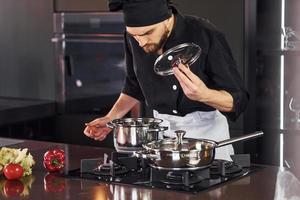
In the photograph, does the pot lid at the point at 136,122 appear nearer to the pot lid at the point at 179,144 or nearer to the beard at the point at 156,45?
the pot lid at the point at 179,144

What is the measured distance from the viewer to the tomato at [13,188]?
1922 millimetres

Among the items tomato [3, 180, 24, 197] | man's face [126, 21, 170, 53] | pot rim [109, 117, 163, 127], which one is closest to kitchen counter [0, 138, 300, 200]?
tomato [3, 180, 24, 197]

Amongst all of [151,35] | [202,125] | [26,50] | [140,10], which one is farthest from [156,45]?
[26,50]

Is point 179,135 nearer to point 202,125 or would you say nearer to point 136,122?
point 136,122

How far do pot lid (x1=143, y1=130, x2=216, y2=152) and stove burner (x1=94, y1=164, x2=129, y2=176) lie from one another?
149mm

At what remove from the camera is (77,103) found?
4145mm

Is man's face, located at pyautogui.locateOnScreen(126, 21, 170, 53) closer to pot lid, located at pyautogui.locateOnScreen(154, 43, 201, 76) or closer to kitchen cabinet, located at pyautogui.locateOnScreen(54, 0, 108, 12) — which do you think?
pot lid, located at pyautogui.locateOnScreen(154, 43, 201, 76)

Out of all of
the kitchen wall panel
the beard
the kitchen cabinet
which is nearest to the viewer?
the beard

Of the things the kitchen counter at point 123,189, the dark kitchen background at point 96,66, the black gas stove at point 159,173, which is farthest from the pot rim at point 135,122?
the dark kitchen background at point 96,66

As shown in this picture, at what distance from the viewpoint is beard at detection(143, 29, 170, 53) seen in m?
2.32

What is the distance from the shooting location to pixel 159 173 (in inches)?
78.0

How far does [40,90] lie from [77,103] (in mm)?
293

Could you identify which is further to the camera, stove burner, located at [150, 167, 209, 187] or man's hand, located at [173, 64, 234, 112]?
man's hand, located at [173, 64, 234, 112]

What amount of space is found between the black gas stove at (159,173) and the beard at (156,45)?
1.39 feet
